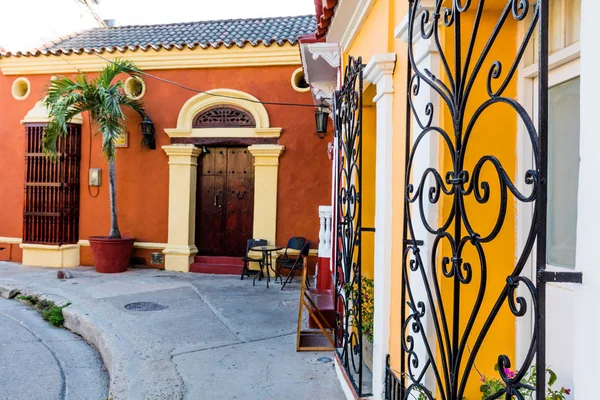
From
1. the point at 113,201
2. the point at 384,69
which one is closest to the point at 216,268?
the point at 113,201

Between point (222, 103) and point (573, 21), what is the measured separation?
7363mm

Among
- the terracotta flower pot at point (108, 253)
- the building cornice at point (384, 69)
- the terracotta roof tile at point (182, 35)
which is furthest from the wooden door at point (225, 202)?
the building cornice at point (384, 69)

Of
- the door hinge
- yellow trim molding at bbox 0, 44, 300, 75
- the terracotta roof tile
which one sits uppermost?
the terracotta roof tile

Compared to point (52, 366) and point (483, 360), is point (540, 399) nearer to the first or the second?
point (483, 360)

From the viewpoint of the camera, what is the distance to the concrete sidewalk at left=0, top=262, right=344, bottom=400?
3191 millimetres

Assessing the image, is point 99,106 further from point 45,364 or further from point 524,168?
point 524,168

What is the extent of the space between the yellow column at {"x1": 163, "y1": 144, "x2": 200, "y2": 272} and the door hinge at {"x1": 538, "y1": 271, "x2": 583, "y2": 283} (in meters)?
7.76

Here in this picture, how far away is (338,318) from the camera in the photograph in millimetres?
3773

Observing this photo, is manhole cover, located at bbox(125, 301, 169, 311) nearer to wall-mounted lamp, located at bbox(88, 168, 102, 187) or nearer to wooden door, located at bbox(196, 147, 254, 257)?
wooden door, located at bbox(196, 147, 254, 257)

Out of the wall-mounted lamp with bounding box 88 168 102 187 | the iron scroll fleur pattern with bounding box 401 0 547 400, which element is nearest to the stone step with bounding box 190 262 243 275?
the wall-mounted lamp with bounding box 88 168 102 187

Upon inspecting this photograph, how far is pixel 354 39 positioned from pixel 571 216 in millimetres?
2805

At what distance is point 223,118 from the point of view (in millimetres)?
8352

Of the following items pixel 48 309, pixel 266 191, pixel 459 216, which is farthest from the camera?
pixel 266 191

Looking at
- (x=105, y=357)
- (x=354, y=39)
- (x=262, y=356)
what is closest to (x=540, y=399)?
(x=262, y=356)
